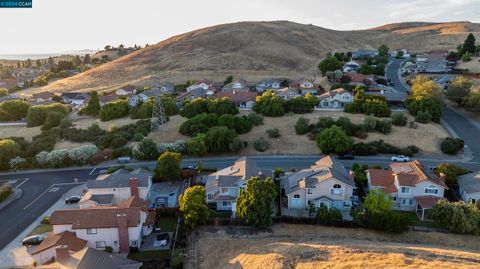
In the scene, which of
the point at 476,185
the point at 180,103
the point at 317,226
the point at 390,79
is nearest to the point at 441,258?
A: the point at 317,226

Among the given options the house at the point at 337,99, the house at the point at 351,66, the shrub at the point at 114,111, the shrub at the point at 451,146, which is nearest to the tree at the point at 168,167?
the shrub at the point at 114,111

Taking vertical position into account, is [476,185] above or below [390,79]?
below

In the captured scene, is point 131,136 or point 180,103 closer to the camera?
point 131,136

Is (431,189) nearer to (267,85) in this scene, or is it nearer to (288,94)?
(288,94)

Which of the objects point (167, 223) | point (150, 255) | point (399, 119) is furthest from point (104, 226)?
point (399, 119)

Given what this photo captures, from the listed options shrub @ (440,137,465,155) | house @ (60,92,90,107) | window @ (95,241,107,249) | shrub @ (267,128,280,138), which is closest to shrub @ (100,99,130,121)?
house @ (60,92,90,107)

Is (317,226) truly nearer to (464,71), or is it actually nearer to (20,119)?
(20,119)
